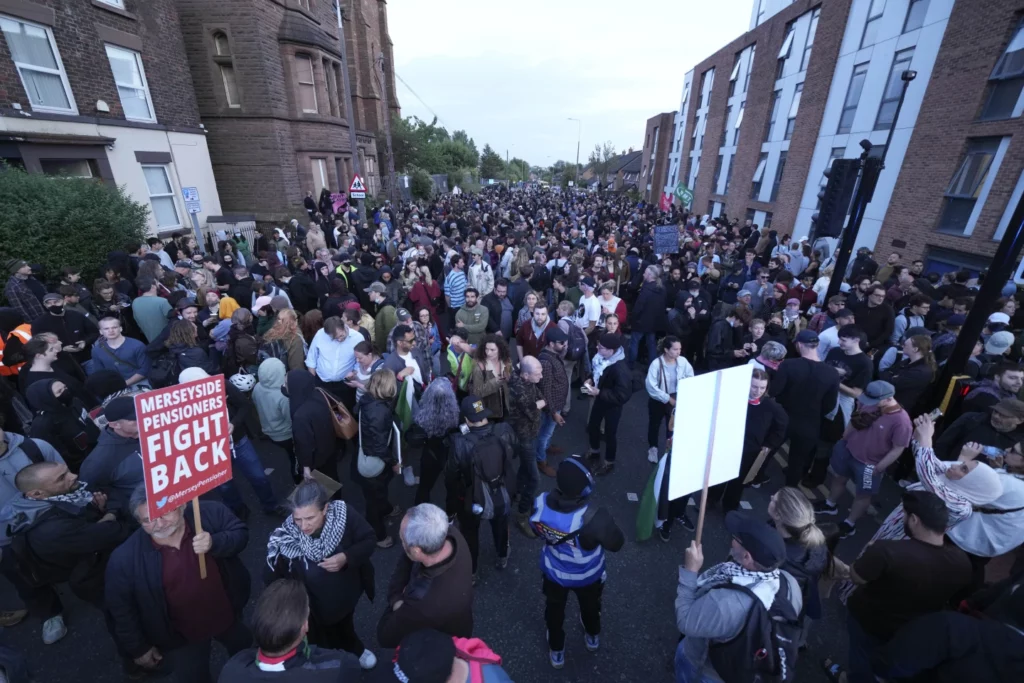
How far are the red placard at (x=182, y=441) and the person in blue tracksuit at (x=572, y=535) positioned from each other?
Result: 83.1 inches

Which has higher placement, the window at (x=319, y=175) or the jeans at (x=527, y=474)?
the window at (x=319, y=175)

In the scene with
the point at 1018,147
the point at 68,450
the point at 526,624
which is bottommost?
the point at 526,624

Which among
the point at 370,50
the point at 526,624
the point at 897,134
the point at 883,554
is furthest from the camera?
the point at 370,50

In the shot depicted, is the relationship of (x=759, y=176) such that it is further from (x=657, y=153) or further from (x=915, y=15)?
(x=657, y=153)

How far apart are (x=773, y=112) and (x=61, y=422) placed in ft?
94.4

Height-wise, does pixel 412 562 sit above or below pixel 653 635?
above

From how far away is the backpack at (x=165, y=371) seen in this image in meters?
4.84

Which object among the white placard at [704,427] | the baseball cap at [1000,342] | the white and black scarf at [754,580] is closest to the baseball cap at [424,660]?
the white and black scarf at [754,580]

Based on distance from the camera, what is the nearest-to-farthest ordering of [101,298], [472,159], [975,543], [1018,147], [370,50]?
[975,543] → [101,298] → [1018,147] → [370,50] → [472,159]

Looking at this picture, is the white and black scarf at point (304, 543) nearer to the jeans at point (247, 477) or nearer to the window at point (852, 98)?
the jeans at point (247, 477)

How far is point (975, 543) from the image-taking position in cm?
317

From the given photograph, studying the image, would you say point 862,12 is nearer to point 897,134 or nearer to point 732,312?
point 897,134

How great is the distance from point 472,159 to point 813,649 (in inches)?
2408

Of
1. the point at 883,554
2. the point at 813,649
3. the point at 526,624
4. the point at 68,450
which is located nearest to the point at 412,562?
the point at 526,624
